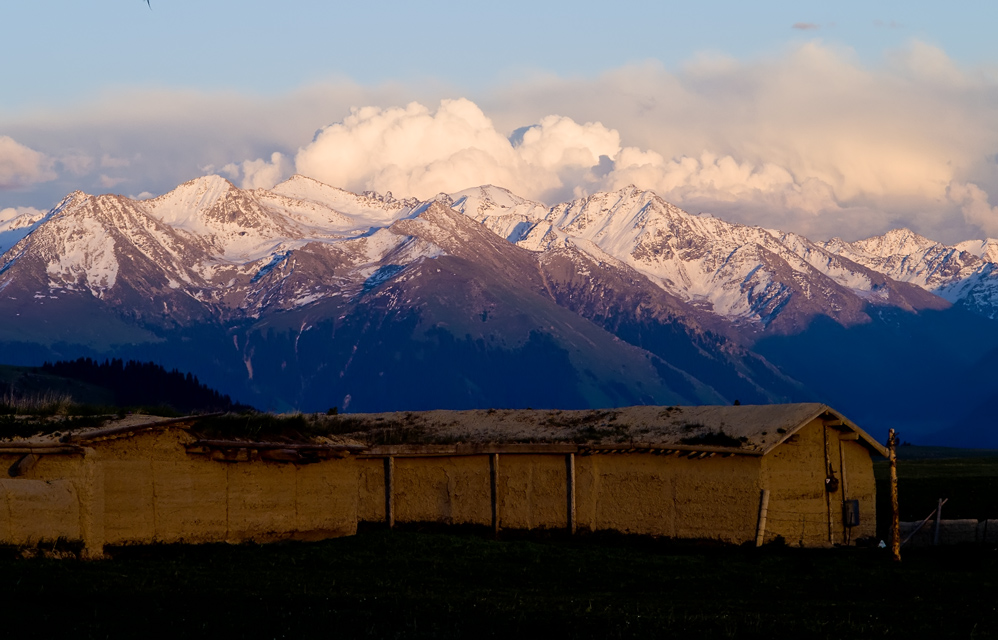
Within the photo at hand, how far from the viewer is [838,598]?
3025 centimetres

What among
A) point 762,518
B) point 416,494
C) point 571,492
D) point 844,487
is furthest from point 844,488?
point 416,494

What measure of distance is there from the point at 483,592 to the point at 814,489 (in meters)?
19.2

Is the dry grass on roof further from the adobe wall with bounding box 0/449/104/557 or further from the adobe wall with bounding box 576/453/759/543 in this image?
the adobe wall with bounding box 0/449/104/557

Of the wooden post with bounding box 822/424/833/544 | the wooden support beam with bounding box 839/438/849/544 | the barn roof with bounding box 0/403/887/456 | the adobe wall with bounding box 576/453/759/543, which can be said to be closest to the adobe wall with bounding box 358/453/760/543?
the adobe wall with bounding box 576/453/759/543

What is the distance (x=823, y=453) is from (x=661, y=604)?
62.2 ft

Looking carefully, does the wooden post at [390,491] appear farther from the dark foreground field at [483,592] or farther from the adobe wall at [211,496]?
the adobe wall at [211,496]

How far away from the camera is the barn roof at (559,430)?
3878 cm

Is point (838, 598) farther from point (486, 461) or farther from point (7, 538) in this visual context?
point (7, 538)

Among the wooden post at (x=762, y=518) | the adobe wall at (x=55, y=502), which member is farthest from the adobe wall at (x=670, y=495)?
the adobe wall at (x=55, y=502)

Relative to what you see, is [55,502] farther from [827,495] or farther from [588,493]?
[827,495]

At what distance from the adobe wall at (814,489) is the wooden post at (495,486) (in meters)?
8.75

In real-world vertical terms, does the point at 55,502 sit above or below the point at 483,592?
above

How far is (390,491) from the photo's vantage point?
41125mm

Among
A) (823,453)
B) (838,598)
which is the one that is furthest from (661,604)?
(823,453)
